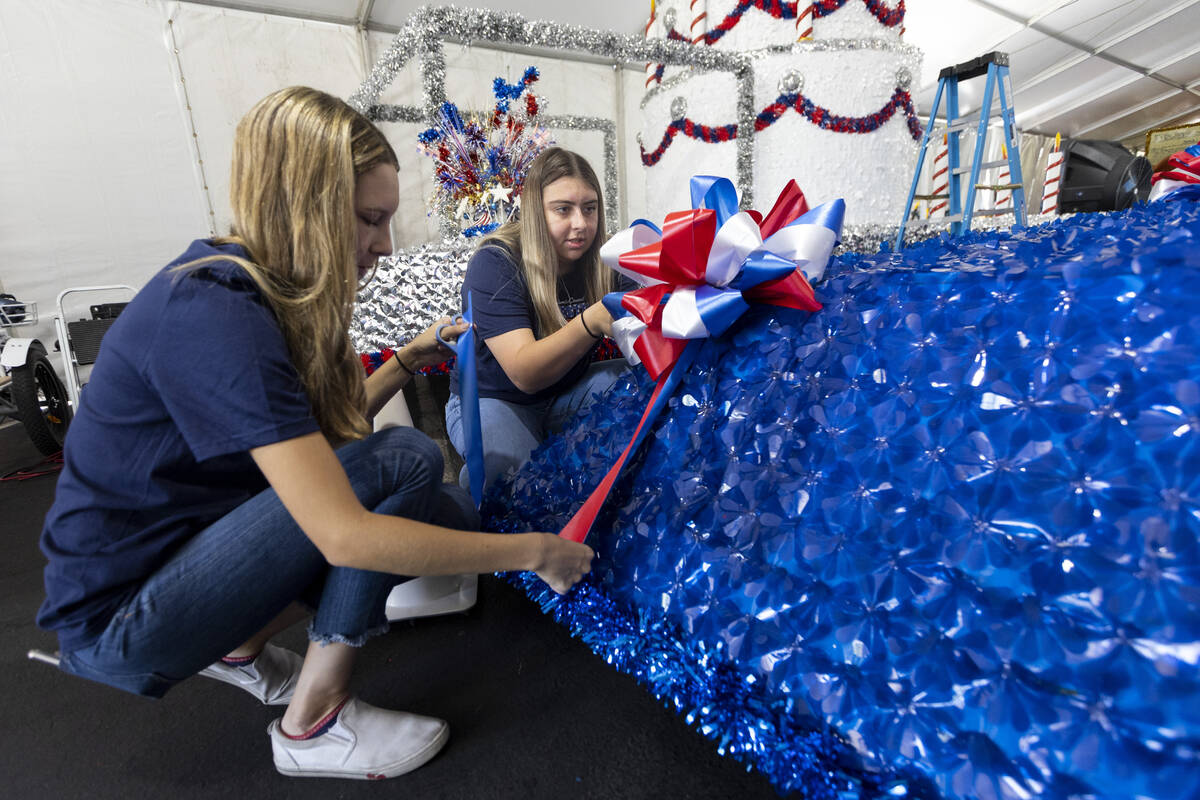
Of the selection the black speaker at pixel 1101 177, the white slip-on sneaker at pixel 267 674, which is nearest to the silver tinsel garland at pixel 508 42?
the white slip-on sneaker at pixel 267 674

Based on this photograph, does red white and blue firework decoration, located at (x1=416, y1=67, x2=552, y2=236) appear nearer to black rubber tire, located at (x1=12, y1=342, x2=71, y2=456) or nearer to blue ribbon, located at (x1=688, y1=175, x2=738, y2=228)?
blue ribbon, located at (x1=688, y1=175, x2=738, y2=228)

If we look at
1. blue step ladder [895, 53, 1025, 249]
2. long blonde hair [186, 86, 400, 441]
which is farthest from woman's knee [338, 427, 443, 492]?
blue step ladder [895, 53, 1025, 249]

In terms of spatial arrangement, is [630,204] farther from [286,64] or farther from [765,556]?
[765,556]

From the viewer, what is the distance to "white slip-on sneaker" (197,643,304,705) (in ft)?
2.94

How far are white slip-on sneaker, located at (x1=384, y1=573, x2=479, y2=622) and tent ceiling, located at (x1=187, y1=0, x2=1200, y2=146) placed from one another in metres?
3.47

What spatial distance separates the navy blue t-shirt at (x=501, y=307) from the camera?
116cm

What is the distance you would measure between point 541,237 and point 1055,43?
23.2 ft

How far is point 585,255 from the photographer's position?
4.46ft

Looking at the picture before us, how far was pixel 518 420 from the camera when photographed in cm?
127

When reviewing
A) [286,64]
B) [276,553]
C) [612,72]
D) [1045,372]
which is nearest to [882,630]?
[1045,372]

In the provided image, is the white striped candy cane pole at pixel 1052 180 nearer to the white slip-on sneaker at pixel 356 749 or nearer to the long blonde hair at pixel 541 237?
the long blonde hair at pixel 541 237

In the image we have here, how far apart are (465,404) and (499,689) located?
463 mm

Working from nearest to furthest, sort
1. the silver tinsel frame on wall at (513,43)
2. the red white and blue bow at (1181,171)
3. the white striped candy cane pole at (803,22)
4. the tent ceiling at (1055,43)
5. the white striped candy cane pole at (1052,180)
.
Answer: the red white and blue bow at (1181,171) → the silver tinsel frame on wall at (513,43) → the white striped candy cane pole at (803,22) → the white striped candy cane pole at (1052,180) → the tent ceiling at (1055,43)

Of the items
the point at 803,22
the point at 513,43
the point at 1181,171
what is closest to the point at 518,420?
the point at 513,43
